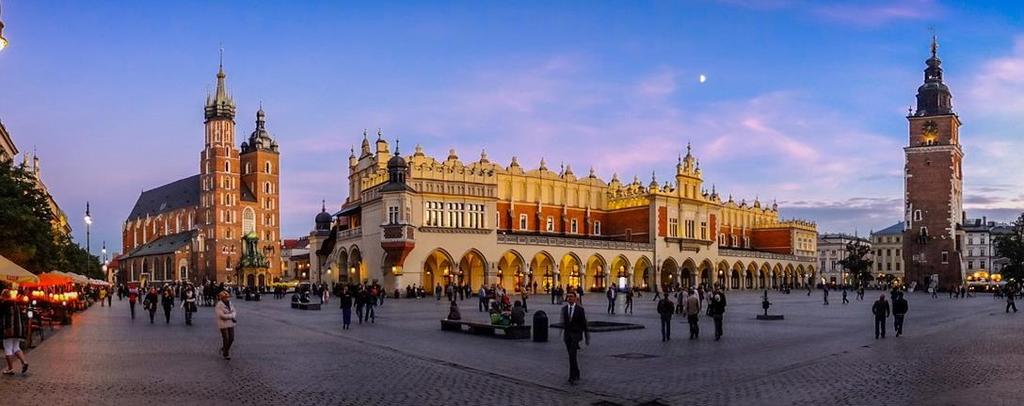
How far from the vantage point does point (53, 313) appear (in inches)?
1240

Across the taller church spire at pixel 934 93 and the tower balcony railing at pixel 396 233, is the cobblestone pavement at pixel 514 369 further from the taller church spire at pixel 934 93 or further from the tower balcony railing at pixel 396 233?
the taller church spire at pixel 934 93

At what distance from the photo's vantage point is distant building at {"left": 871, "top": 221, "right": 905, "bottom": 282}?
473 feet

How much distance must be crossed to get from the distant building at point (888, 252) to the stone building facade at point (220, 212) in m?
98.5

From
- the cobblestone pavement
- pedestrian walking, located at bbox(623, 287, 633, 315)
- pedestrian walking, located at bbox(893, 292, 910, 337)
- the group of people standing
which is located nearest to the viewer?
the cobblestone pavement

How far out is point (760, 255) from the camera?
98.1 m

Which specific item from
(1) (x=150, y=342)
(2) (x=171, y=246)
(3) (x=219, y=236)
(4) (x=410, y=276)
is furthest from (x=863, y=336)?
(2) (x=171, y=246)

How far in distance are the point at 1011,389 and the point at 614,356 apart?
25.7ft

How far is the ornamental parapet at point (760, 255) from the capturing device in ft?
298

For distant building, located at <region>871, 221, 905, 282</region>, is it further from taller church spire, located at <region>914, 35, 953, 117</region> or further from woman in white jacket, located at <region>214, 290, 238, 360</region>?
woman in white jacket, located at <region>214, 290, 238, 360</region>

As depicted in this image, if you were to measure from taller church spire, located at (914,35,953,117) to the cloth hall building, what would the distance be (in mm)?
24277

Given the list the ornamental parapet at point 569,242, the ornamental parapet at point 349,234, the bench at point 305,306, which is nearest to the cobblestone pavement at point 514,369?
the bench at point 305,306

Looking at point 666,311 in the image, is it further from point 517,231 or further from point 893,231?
point 893,231

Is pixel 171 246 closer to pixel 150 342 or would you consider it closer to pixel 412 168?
pixel 412 168

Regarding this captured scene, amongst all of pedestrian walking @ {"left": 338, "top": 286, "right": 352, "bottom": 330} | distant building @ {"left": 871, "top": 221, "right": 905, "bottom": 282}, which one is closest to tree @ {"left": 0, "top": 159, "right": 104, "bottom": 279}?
pedestrian walking @ {"left": 338, "top": 286, "right": 352, "bottom": 330}
